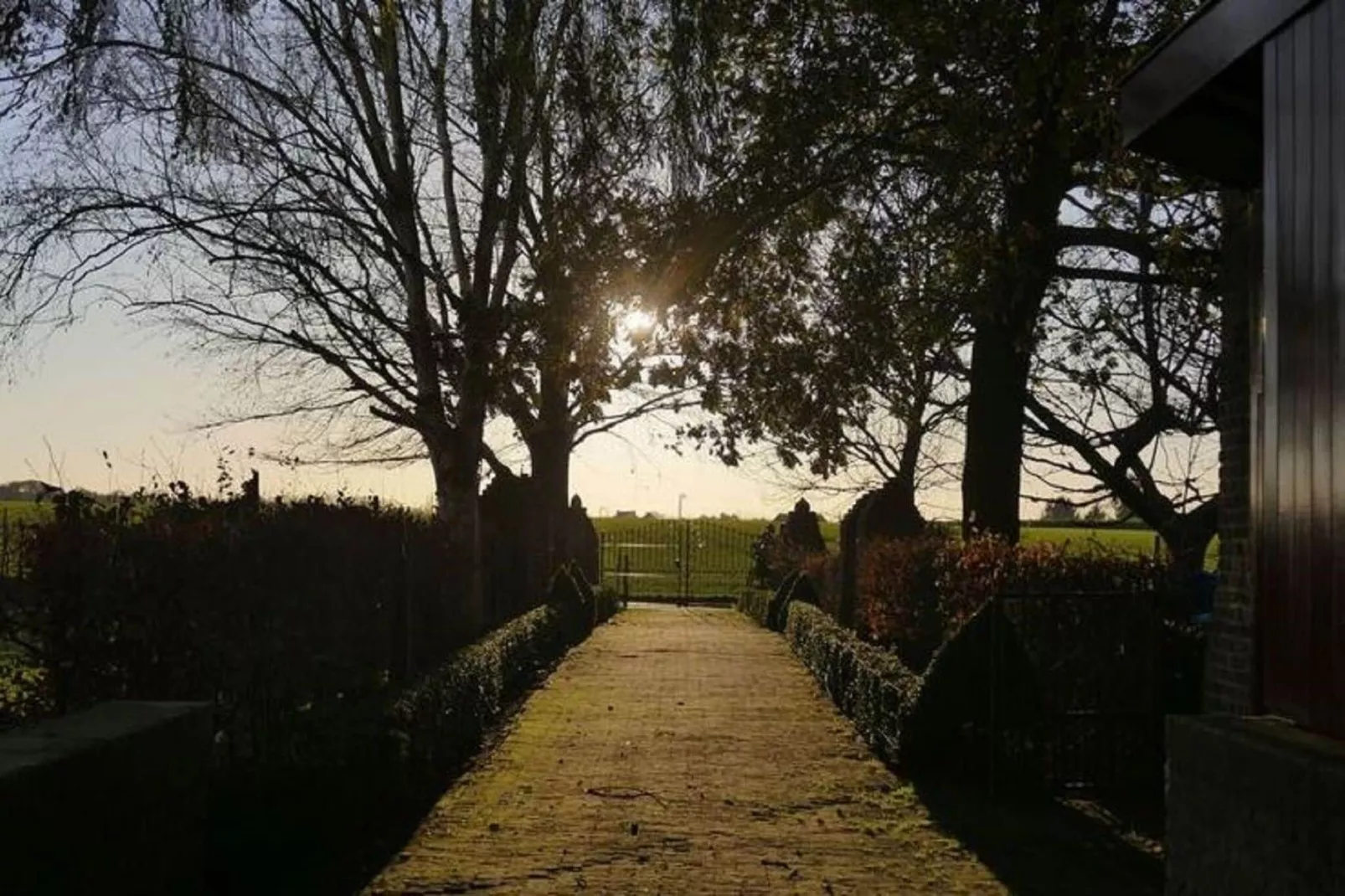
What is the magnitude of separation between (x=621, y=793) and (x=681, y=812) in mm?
824

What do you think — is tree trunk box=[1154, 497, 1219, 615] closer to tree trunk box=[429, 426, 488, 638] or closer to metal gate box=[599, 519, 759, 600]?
tree trunk box=[429, 426, 488, 638]

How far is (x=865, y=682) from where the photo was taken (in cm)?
1434

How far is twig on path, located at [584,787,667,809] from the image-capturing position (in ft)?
35.9

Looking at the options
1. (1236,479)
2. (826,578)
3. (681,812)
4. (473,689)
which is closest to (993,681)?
(681,812)

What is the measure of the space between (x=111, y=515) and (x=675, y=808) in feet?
13.1

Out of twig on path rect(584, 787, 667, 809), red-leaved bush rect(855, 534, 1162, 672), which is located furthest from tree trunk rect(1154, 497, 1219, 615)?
twig on path rect(584, 787, 667, 809)

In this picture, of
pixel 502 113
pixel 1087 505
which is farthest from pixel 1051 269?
pixel 1087 505

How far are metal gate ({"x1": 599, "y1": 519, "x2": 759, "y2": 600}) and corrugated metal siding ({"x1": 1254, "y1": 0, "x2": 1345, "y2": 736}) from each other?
4066 centimetres

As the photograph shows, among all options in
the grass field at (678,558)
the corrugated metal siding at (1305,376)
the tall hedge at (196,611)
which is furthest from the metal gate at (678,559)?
the corrugated metal siding at (1305,376)

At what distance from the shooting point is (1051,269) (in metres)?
18.3

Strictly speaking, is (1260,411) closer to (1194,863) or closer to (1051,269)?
(1194,863)

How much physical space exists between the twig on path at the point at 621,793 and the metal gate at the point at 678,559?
35.1 metres

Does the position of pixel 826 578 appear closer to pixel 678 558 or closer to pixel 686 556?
pixel 686 556

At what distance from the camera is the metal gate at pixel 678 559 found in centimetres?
4803
